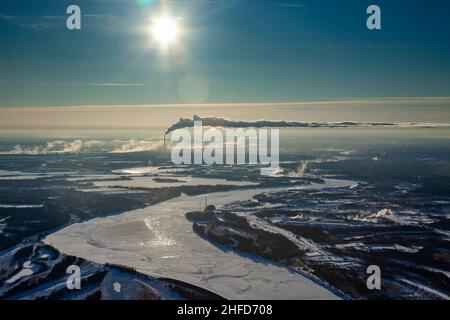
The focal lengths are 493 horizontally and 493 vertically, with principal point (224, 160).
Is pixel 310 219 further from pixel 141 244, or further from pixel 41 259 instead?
pixel 41 259

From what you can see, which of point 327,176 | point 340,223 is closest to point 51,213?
point 340,223

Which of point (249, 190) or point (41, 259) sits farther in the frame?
point (249, 190)

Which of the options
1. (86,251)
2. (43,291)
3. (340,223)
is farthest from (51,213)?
(340,223)

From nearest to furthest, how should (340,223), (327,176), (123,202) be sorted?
1. (340,223)
2. (123,202)
3. (327,176)
